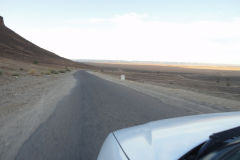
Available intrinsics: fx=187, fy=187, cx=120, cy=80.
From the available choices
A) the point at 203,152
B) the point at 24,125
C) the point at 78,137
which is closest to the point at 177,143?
the point at 203,152

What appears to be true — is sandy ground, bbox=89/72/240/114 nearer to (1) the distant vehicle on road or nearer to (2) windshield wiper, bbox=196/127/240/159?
(1) the distant vehicle on road

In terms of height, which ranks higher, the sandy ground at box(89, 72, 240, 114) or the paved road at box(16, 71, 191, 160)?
the paved road at box(16, 71, 191, 160)

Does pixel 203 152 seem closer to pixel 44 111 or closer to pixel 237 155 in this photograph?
pixel 237 155

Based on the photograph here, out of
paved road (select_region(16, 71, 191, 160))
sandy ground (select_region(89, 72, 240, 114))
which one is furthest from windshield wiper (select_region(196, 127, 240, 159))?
sandy ground (select_region(89, 72, 240, 114))

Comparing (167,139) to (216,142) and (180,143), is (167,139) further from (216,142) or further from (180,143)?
(216,142)

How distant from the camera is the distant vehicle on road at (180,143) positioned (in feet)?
4.91

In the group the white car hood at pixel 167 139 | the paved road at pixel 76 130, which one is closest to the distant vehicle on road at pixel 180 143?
the white car hood at pixel 167 139

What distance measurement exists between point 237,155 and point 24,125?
551 cm

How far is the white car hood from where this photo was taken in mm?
1600

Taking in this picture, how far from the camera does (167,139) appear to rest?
5.98 ft

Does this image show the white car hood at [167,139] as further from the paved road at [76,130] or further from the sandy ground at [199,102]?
the sandy ground at [199,102]

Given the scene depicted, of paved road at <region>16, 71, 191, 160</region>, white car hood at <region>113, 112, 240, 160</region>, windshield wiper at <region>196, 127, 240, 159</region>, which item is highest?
windshield wiper at <region>196, 127, 240, 159</region>

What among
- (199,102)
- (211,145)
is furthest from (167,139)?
(199,102)

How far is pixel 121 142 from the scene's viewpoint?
1.96m
